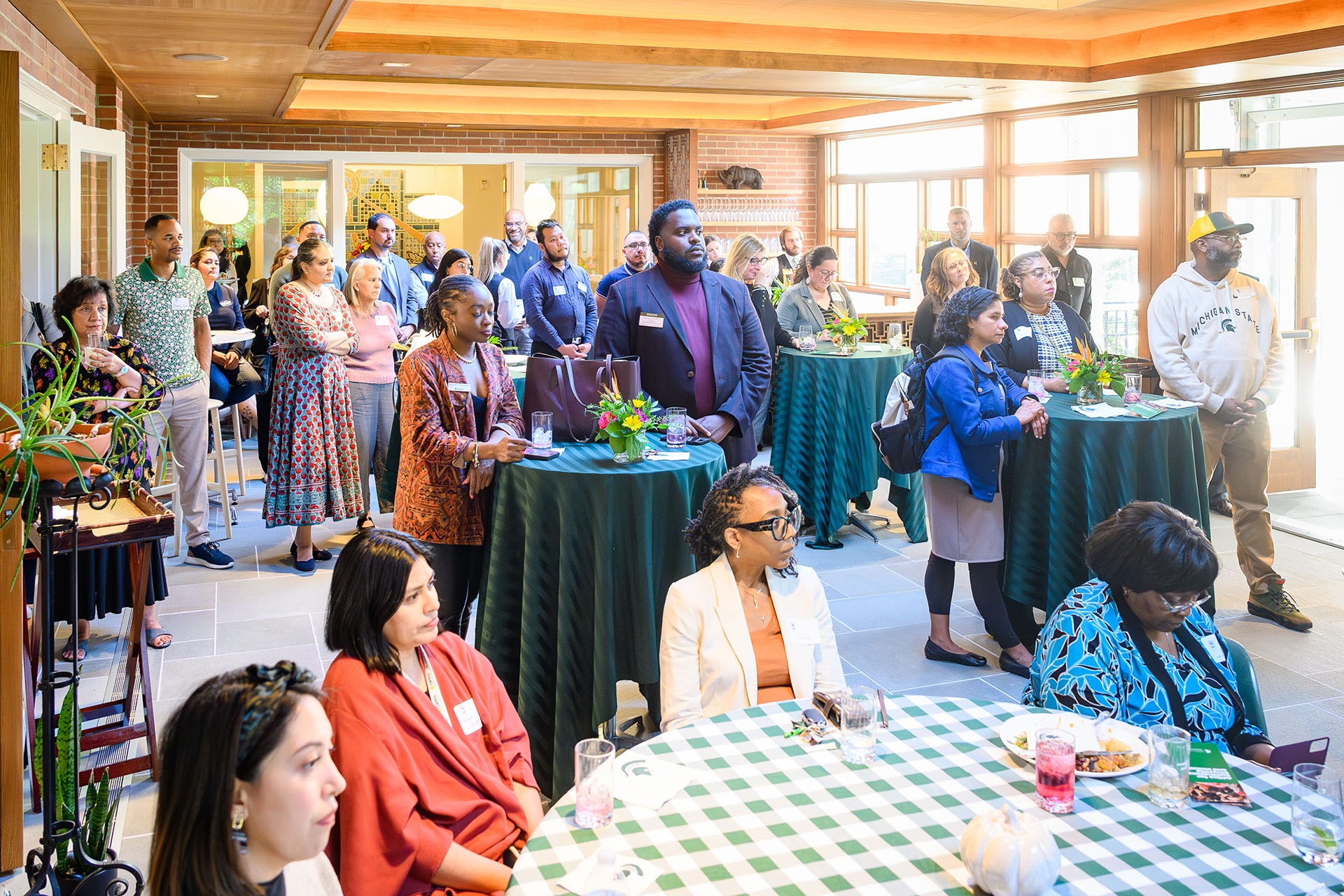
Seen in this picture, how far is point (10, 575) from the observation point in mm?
2943

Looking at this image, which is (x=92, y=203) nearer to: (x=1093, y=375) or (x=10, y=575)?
(x=10, y=575)

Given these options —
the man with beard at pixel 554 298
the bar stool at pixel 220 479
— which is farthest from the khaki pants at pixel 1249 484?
the bar stool at pixel 220 479

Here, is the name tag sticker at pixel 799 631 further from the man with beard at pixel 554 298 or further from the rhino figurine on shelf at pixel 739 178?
the rhino figurine on shelf at pixel 739 178

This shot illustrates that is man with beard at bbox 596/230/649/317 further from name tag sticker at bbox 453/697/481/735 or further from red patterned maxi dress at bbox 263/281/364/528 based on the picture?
name tag sticker at bbox 453/697/481/735

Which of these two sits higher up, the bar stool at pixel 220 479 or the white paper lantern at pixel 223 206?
the white paper lantern at pixel 223 206

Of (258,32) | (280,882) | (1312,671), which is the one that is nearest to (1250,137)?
(1312,671)

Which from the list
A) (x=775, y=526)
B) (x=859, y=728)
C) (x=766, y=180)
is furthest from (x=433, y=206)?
→ (x=859, y=728)

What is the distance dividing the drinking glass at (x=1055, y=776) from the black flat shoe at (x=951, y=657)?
272 centimetres

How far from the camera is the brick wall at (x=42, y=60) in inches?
185

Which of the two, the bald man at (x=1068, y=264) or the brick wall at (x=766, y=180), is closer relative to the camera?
the bald man at (x=1068, y=264)

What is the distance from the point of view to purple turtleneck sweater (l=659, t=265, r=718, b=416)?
4297 millimetres

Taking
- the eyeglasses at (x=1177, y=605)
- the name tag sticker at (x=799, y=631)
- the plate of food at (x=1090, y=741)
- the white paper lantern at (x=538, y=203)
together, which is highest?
the white paper lantern at (x=538, y=203)

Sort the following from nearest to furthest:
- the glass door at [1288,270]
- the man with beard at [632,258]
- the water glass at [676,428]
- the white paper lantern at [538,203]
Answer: the water glass at [676,428] < the glass door at [1288,270] < the man with beard at [632,258] < the white paper lantern at [538,203]

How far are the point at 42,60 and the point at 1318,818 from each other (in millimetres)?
6081
